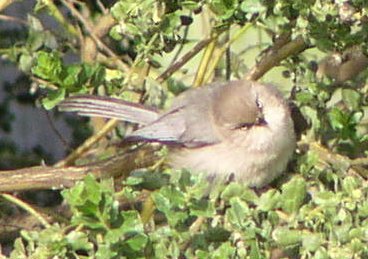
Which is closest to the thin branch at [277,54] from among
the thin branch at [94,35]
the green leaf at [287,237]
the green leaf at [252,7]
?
the green leaf at [252,7]

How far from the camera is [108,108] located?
3.32 metres

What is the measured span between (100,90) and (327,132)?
2.23 feet

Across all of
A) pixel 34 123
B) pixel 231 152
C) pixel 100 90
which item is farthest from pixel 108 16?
pixel 34 123

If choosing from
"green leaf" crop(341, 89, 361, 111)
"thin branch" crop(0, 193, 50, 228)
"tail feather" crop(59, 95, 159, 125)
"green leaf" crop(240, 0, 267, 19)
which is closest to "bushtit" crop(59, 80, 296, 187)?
"tail feather" crop(59, 95, 159, 125)

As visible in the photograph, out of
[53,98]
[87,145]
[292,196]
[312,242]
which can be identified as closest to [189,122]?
[87,145]

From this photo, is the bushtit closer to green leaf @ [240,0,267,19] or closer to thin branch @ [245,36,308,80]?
thin branch @ [245,36,308,80]

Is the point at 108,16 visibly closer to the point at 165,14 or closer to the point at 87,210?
the point at 165,14

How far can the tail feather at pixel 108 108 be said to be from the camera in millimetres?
3293

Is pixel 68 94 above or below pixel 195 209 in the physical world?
above

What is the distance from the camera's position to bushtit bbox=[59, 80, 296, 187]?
3.30 metres

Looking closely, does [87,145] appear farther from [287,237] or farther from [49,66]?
[287,237]

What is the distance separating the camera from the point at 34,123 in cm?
509

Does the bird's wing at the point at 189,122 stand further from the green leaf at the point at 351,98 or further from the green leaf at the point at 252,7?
the green leaf at the point at 252,7

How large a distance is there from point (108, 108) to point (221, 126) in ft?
1.14
